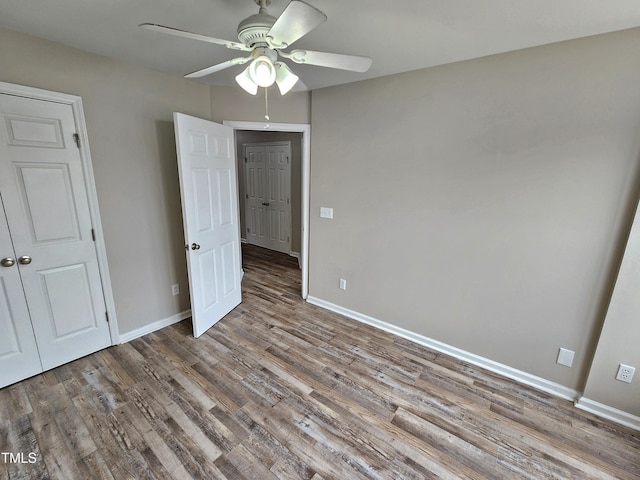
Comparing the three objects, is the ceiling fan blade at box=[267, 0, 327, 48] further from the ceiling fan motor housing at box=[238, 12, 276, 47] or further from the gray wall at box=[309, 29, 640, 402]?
the gray wall at box=[309, 29, 640, 402]

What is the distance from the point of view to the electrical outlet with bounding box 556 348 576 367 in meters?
1.95

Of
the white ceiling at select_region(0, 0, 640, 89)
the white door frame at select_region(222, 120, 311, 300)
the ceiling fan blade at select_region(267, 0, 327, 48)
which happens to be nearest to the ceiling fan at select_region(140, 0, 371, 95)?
the ceiling fan blade at select_region(267, 0, 327, 48)

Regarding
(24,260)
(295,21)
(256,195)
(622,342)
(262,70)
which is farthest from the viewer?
(256,195)

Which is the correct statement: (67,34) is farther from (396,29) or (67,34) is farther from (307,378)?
(307,378)

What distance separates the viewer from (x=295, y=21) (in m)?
1.06

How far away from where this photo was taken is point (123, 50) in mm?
2000

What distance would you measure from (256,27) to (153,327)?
8.68 feet

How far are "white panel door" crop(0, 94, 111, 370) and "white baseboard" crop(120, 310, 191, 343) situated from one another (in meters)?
0.23

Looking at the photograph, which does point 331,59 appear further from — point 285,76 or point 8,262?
point 8,262

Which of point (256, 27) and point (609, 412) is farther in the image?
point (609, 412)

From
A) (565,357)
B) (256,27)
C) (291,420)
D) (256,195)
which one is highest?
(256,27)

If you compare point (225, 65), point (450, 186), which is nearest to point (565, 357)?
point (450, 186)

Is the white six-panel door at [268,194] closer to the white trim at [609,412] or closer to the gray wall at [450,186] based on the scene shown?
the gray wall at [450,186]

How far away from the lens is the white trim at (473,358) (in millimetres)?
2025
